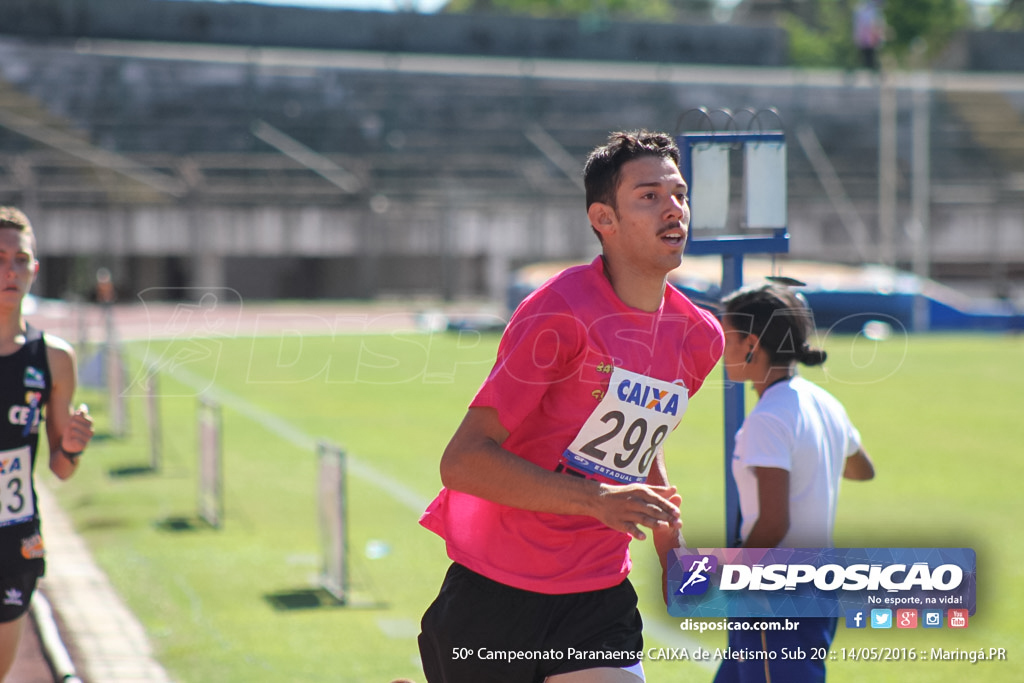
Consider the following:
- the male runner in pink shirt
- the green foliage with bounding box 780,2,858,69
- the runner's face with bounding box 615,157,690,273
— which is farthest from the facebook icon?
the green foliage with bounding box 780,2,858,69

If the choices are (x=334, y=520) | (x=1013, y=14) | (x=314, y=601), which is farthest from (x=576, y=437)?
(x=1013, y=14)

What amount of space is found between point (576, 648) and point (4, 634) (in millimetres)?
2494

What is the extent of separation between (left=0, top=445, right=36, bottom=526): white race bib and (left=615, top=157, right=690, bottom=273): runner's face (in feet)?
8.95

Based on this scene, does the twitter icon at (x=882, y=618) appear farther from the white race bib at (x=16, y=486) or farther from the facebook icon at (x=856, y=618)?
the white race bib at (x=16, y=486)

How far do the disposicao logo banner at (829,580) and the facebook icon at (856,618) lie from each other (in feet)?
0.07

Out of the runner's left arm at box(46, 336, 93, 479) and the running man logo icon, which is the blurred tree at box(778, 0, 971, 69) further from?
the running man logo icon

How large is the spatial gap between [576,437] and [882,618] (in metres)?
1.18

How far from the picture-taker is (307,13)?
6397 cm

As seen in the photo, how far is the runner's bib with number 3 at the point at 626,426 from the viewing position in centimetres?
325

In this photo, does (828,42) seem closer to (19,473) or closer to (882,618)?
(19,473)

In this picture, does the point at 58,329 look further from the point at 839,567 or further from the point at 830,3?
the point at 830,3

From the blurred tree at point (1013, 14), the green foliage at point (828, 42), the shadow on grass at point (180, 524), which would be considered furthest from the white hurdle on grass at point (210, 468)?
the blurred tree at point (1013, 14)

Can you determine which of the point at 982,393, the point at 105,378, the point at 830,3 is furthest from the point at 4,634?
the point at 830,3

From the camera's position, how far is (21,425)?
15.4 feet
